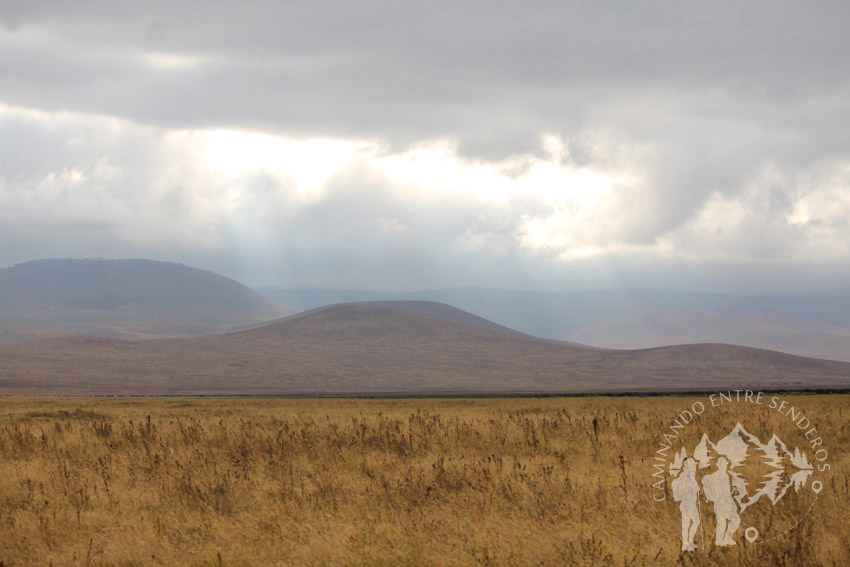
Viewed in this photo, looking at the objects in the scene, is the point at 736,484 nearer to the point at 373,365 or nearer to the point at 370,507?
the point at 370,507

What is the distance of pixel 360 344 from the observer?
159625 mm

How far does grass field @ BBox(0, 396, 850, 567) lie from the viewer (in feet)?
30.2

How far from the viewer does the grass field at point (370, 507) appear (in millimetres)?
9219

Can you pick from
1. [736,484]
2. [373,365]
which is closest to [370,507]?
[736,484]

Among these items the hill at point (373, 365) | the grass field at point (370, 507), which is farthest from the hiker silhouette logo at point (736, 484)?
the hill at point (373, 365)

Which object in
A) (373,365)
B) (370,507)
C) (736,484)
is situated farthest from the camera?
(373,365)

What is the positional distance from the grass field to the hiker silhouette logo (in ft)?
0.45

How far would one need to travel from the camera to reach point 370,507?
1130 centimetres

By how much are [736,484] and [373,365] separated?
127 m

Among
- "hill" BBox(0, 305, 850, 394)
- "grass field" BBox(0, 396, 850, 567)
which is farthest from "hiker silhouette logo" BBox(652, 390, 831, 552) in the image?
"hill" BBox(0, 305, 850, 394)

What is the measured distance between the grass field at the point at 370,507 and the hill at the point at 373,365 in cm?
8355

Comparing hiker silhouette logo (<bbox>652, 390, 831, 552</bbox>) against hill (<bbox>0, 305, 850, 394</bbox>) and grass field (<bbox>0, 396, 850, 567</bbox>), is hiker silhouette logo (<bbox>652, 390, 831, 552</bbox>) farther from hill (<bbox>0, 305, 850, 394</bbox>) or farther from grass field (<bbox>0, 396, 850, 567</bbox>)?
hill (<bbox>0, 305, 850, 394</bbox>)

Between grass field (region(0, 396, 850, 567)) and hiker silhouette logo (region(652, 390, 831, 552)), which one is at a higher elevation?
hiker silhouette logo (region(652, 390, 831, 552))

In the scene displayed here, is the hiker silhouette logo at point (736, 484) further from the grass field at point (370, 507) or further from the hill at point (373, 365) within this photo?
the hill at point (373, 365)
